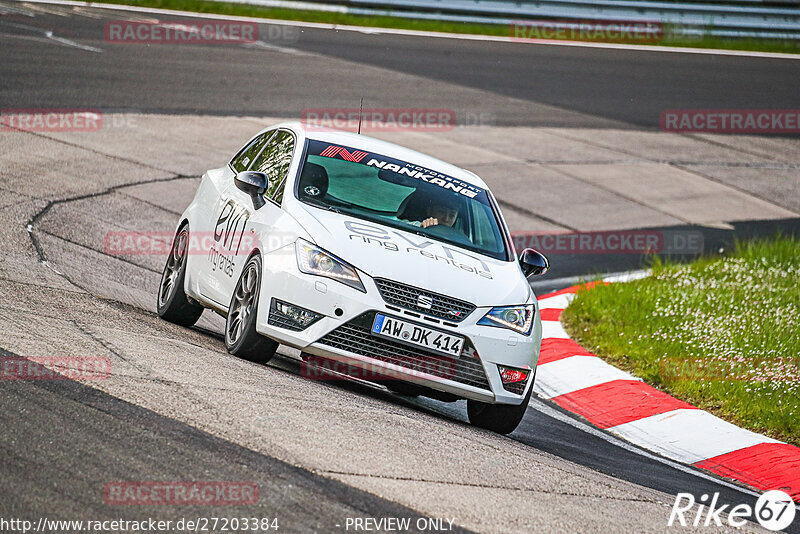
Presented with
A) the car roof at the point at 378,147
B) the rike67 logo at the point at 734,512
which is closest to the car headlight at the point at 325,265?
the car roof at the point at 378,147

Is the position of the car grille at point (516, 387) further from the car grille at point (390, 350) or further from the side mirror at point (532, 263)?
the side mirror at point (532, 263)

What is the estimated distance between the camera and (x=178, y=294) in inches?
316

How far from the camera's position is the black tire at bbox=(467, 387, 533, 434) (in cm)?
693

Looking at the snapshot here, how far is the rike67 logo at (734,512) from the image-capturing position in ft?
17.5

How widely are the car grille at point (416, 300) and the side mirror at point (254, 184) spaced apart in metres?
1.32

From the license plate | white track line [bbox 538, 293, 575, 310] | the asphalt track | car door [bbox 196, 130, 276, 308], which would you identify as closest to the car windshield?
car door [bbox 196, 130, 276, 308]

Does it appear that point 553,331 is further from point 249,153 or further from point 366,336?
point 366,336

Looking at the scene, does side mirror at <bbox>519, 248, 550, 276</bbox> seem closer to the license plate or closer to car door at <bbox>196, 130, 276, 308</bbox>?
the license plate

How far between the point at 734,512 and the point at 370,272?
8.06 ft

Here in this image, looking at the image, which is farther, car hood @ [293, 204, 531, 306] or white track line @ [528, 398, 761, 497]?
white track line @ [528, 398, 761, 497]

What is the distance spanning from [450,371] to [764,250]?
23.2ft

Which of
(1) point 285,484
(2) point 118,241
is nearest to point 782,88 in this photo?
(2) point 118,241

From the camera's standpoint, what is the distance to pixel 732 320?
32.2 ft

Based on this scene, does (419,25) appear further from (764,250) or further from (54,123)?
(764,250)
